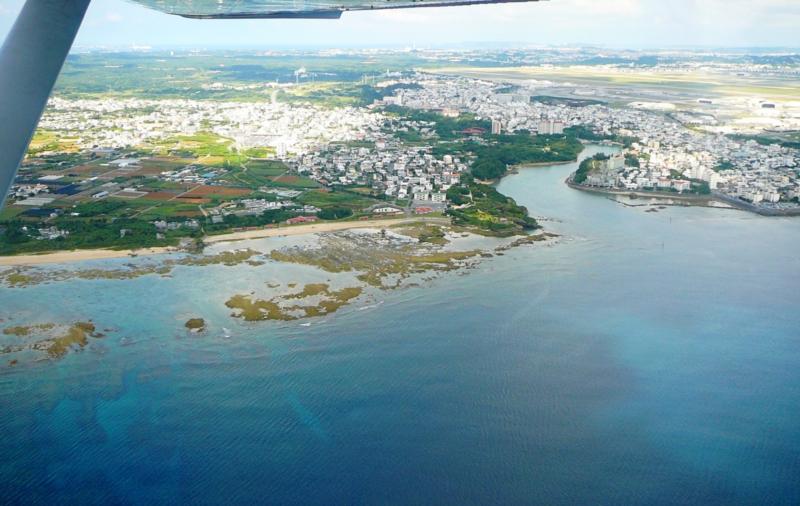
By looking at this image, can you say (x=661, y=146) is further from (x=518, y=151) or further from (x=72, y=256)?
(x=72, y=256)

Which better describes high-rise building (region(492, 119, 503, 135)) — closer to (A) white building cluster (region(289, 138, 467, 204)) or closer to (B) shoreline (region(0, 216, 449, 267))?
(A) white building cluster (region(289, 138, 467, 204))

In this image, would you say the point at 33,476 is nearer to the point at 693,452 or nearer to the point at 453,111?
the point at 693,452

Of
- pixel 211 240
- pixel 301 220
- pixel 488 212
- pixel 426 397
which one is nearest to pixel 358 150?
pixel 488 212

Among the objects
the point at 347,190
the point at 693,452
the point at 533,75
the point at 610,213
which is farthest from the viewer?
the point at 533,75

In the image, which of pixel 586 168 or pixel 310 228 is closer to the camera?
pixel 310 228

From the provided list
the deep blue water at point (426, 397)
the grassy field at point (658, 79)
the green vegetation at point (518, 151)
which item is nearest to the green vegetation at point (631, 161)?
the green vegetation at point (518, 151)

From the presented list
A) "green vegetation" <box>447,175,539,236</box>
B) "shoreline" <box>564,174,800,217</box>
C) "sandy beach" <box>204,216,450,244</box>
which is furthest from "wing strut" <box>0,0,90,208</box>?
"shoreline" <box>564,174,800,217</box>

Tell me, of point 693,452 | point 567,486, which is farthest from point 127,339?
point 693,452
